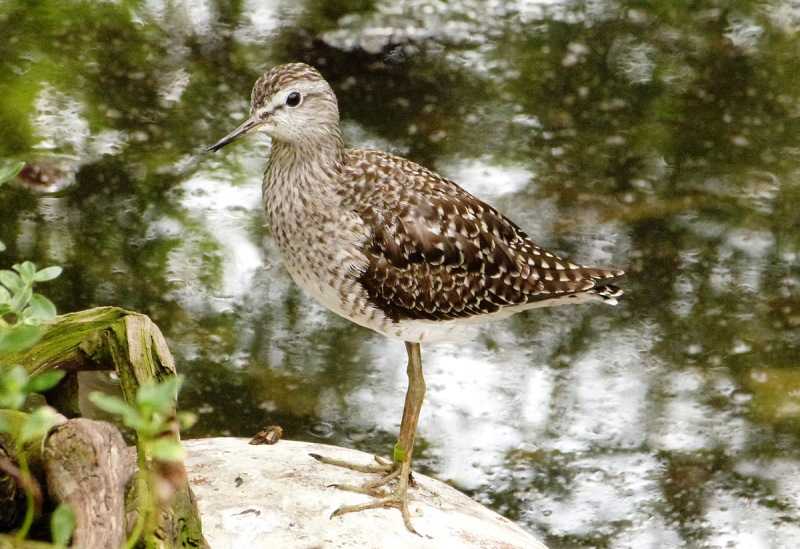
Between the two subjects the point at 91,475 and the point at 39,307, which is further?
the point at 91,475

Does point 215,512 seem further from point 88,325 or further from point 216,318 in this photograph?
point 216,318

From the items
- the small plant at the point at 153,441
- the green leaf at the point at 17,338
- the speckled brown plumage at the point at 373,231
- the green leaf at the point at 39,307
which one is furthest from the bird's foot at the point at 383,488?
the green leaf at the point at 17,338

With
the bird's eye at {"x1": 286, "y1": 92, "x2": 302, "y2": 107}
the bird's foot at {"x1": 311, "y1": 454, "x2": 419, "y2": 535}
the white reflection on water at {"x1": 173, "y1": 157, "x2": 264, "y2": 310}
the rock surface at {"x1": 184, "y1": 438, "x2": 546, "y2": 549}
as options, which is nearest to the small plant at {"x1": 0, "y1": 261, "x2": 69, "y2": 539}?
the rock surface at {"x1": 184, "y1": 438, "x2": 546, "y2": 549}

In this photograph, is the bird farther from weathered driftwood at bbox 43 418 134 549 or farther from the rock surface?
weathered driftwood at bbox 43 418 134 549

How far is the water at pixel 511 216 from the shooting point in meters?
5.61

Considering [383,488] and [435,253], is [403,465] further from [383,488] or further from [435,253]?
[435,253]

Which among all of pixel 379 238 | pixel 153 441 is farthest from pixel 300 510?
pixel 153 441

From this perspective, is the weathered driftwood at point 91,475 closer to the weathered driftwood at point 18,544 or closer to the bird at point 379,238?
the weathered driftwood at point 18,544

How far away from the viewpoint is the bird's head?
4352mm

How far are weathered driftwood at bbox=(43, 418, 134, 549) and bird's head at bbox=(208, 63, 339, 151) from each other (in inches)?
58.1

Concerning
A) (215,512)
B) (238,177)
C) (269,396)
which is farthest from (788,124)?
(215,512)

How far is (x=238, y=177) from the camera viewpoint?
7.11 meters

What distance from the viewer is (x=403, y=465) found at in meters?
4.29

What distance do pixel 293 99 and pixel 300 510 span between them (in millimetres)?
1426
